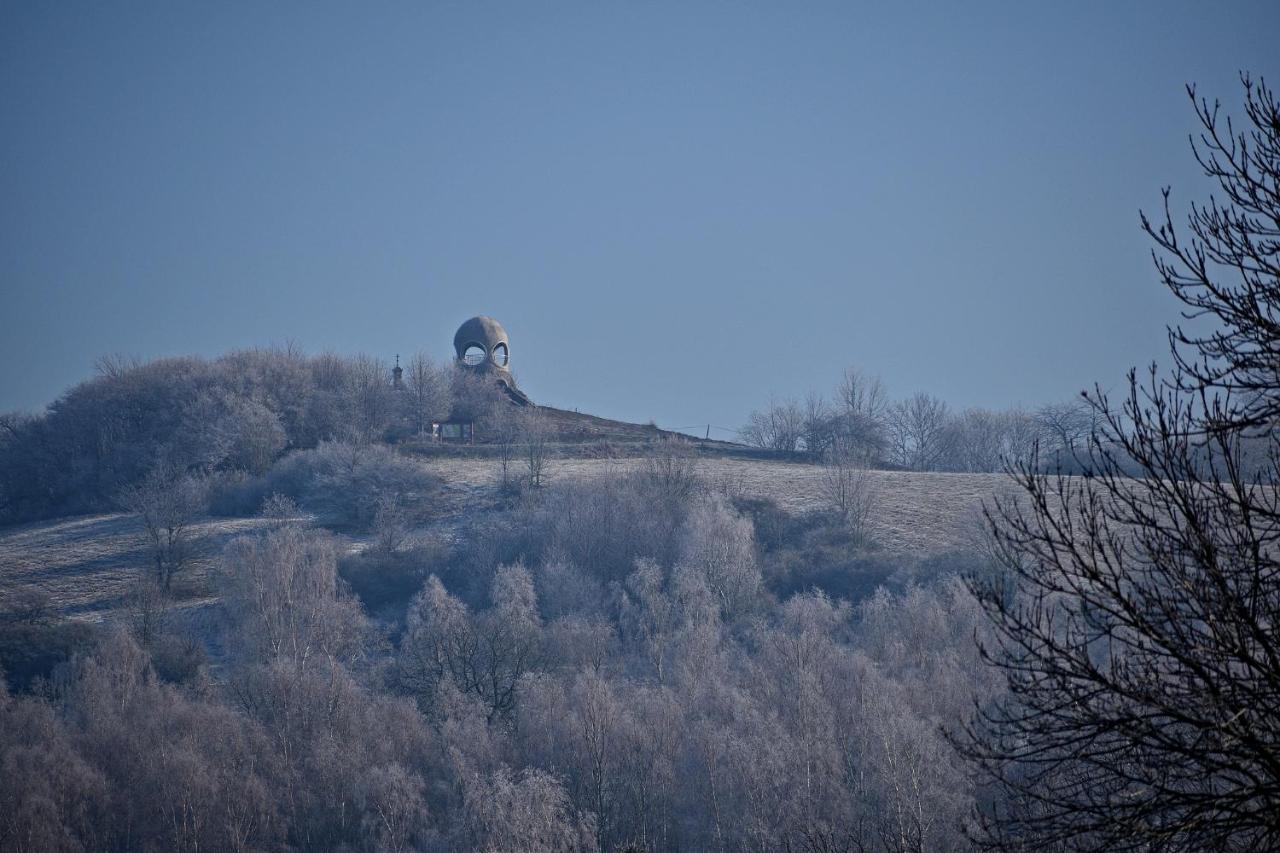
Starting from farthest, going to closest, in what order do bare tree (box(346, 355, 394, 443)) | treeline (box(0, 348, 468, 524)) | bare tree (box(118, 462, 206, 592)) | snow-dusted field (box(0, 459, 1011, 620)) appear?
bare tree (box(346, 355, 394, 443)) < treeline (box(0, 348, 468, 524)) < bare tree (box(118, 462, 206, 592)) < snow-dusted field (box(0, 459, 1011, 620))

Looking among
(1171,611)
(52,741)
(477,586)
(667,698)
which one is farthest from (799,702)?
(1171,611)

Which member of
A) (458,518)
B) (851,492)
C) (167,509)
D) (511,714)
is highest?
(851,492)

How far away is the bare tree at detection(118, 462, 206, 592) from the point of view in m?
56.8

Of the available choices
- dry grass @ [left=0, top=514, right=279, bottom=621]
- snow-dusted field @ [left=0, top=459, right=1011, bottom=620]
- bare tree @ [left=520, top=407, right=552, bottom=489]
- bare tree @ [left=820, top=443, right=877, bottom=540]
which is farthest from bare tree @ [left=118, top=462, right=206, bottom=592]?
bare tree @ [left=820, top=443, right=877, bottom=540]

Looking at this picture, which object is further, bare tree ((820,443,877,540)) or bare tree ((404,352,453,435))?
bare tree ((404,352,453,435))

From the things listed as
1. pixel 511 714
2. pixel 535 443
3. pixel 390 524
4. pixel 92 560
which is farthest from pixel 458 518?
pixel 511 714

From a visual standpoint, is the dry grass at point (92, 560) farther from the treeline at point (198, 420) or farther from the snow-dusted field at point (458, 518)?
the treeline at point (198, 420)

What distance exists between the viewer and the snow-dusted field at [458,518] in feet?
178

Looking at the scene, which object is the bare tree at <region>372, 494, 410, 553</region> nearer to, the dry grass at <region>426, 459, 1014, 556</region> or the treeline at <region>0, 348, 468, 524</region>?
the dry grass at <region>426, 459, 1014, 556</region>

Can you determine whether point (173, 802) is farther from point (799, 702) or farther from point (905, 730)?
point (905, 730)

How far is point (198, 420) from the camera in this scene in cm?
7806

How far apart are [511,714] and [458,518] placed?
2570cm

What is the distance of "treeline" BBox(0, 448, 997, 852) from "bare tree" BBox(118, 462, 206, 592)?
6.44 meters

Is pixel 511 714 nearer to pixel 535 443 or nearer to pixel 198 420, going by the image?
pixel 535 443
